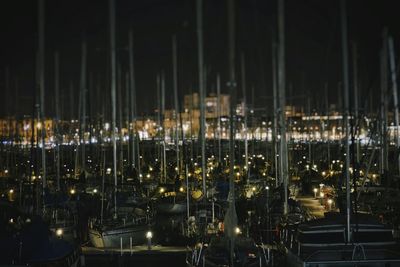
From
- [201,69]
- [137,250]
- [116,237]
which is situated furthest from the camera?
[201,69]

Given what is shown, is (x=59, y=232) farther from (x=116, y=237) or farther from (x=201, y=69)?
(x=201, y=69)

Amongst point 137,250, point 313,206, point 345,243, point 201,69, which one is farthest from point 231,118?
point 313,206

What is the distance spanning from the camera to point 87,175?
112 feet

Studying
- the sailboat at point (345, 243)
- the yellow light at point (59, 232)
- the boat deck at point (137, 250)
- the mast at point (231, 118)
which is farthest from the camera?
the yellow light at point (59, 232)

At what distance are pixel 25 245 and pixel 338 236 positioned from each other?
23.4 feet

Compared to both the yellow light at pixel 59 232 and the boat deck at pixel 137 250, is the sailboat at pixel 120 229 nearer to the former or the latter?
the boat deck at pixel 137 250

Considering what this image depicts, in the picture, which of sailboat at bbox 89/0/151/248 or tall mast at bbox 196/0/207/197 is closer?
sailboat at bbox 89/0/151/248

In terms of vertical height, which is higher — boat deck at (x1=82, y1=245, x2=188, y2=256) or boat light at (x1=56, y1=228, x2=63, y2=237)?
boat light at (x1=56, y1=228, x2=63, y2=237)

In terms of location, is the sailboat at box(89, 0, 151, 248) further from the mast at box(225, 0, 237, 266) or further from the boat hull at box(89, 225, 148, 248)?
Result: the mast at box(225, 0, 237, 266)

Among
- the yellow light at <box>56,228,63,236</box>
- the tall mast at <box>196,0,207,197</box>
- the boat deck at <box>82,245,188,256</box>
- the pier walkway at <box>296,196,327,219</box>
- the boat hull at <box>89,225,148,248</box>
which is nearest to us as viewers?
the boat deck at <box>82,245,188,256</box>

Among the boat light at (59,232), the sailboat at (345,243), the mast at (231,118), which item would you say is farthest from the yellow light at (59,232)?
the mast at (231,118)

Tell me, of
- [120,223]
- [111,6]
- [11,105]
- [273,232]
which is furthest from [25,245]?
[11,105]

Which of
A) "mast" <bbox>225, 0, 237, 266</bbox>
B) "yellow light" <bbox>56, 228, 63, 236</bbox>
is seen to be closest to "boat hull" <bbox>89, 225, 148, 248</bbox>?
"yellow light" <bbox>56, 228, 63, 236</bbox>

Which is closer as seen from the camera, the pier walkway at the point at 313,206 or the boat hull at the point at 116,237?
the boat hull at the point at 116,237
